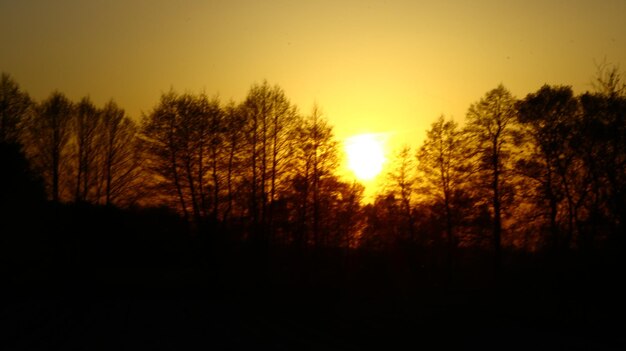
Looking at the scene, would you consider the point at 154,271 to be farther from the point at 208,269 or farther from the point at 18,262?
the point at 18,262

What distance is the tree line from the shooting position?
39.8m

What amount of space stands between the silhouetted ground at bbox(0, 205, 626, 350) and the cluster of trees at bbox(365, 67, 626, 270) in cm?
219

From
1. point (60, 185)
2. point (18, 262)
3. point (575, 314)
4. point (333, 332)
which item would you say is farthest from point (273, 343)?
point (60, 185)

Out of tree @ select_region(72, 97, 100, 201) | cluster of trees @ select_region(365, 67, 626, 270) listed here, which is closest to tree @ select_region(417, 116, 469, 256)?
cluster of trees @ select_region(365, 67, 626, 270)

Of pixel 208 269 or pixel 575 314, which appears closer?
pixel 575 314

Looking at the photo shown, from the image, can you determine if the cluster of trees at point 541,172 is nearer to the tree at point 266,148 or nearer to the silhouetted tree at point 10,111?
the tree at point 266,148

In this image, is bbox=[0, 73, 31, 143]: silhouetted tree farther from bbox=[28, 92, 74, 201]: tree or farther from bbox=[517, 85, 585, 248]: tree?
bbox=[517, 85, 585, 248]: tree

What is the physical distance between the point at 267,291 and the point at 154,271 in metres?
11.1

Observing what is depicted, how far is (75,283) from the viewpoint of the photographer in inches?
1426

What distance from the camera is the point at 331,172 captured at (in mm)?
49500

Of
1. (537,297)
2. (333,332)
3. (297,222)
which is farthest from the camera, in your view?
(297,222)

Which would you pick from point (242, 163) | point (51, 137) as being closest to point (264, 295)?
point (242, 163)

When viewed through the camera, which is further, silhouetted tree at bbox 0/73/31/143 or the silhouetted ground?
silhouetted tree at bbox 0/73/31/143

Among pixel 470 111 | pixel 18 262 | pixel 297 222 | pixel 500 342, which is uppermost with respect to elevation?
pixel 470 111
